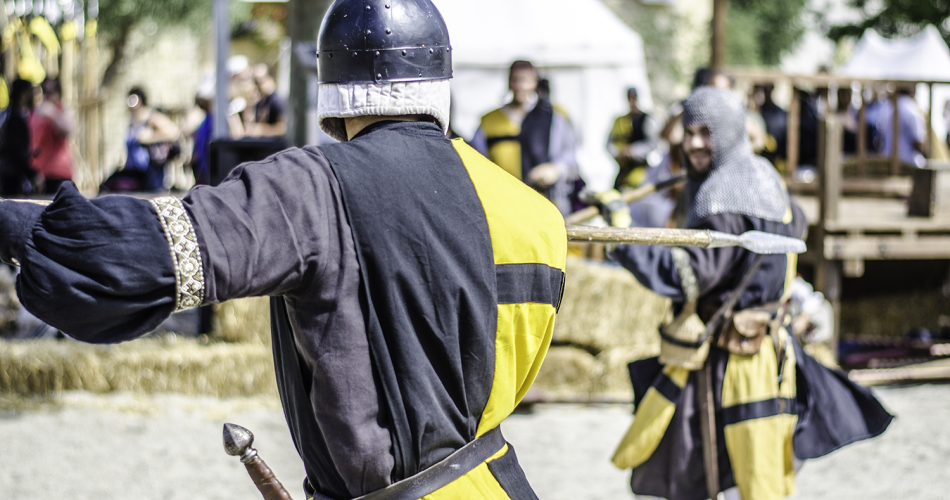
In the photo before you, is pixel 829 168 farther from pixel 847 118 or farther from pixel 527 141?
pixel 847 118

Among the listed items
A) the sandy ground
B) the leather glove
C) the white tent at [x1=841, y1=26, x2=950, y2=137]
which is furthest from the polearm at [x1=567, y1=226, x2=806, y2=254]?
the white tent at [x1=841, y1=26, x2=950, y2=137]

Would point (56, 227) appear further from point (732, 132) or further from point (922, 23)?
point (922, 23)

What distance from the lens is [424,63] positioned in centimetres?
155

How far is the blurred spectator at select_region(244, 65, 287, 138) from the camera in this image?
819 cm

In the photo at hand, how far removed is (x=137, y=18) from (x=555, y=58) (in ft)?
38.0

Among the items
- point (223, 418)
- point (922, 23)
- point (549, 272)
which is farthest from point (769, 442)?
point (922, 23)

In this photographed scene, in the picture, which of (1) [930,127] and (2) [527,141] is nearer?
(2) [527,141]

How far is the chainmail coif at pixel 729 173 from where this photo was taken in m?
2.88

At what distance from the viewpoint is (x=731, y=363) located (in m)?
2.96

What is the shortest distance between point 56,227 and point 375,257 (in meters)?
0.44

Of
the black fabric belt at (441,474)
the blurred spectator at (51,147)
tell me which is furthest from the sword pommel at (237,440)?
the blurred spectator at (51,147)

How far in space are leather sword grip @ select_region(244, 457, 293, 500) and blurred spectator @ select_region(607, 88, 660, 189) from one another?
5.81 metres

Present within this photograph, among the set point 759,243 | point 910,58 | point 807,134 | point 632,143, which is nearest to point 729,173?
point 759,243

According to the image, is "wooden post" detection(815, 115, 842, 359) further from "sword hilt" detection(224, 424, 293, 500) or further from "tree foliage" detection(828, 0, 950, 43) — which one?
"tree foliage" detection(828, 0, 950, 43)
